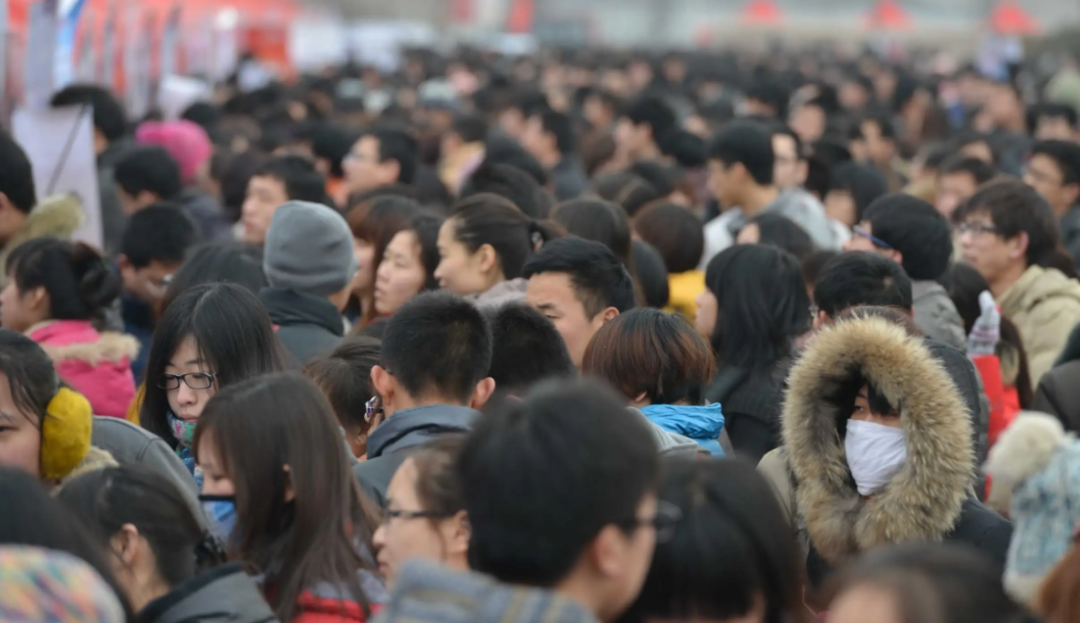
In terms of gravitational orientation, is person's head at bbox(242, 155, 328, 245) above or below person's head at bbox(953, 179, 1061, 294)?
below

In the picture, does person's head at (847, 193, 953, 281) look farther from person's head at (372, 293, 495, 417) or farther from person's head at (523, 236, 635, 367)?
person's head at (372, 293, 495, 417)

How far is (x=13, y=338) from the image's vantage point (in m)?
3.43

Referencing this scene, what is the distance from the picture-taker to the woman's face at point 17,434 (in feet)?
10.7

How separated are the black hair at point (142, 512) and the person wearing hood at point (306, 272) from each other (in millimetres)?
1940

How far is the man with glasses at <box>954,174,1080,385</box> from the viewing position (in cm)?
555

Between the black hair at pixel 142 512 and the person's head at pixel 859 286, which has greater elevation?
the person's head at pixel 859 286

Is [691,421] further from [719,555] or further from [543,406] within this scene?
[543,406]

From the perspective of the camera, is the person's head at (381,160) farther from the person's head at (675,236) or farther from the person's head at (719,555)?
the person's head at (719,555)

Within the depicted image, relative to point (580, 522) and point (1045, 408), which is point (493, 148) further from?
point (580, 522)

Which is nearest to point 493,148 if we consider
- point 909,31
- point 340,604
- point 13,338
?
point 13,338

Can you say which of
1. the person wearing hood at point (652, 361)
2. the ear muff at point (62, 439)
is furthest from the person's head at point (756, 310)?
the ear muff at point (62, 439)

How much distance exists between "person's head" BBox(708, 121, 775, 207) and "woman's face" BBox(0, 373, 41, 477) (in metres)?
4.66

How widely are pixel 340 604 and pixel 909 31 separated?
138 feet

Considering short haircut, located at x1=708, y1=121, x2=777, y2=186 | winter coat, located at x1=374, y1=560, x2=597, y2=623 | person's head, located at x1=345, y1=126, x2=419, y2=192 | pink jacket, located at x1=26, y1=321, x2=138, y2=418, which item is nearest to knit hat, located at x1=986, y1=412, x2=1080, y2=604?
winter coat, located at x1=374, y1=560, x2=597, y2=623
